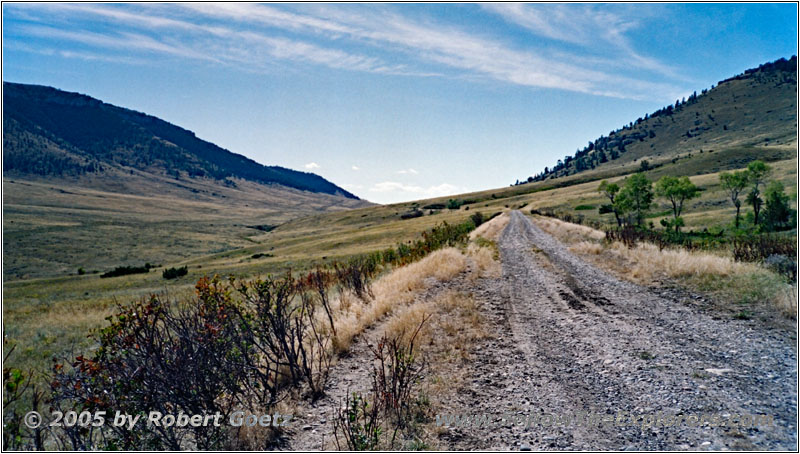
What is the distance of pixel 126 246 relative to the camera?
82.5m

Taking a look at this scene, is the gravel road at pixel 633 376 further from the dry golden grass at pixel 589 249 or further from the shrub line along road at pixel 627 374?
the dry golden grass at pixel 589 249

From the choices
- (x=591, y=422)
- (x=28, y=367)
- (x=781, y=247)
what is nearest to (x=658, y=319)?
(x=591, y=422)

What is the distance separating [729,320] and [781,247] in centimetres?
917

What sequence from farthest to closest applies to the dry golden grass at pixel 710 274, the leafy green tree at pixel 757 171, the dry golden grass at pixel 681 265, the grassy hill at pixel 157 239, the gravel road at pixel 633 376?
the leafy green tree at pixel 757 171 < the grassy hill at pixel 157 239 < the dry golden grass at pixel 681 265 < the dry golden grass at pixel 710 274 < the gravel road at pixel 633 376

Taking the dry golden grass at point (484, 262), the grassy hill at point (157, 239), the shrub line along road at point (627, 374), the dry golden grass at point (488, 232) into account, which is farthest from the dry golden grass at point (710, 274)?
the grassy hill at point (157, 239)

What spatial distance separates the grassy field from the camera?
79.6 ft

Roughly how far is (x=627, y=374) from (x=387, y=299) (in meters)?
7.17

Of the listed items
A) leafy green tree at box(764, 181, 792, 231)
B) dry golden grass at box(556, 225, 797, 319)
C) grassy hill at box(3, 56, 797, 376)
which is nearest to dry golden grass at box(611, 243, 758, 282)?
dry golden grass at box(556, 225, 797, 319)

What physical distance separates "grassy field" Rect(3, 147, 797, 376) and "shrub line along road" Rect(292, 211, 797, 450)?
46.9 ft

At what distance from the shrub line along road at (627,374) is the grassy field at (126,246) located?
14289 mm

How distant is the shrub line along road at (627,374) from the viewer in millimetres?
5086

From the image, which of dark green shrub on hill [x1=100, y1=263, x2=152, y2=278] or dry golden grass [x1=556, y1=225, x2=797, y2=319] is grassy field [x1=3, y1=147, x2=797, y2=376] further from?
dry golden grass [x1=556, y1=225, x2=797, y2=319]

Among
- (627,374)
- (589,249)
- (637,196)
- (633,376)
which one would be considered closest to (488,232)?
(589,249)

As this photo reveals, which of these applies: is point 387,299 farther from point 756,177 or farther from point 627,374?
point 756,177
